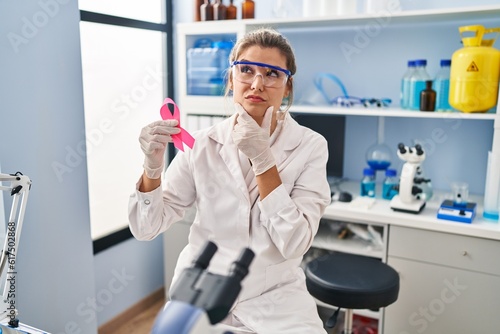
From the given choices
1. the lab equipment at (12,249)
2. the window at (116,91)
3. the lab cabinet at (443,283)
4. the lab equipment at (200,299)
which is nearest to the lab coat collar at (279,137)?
the lab equipment at (12,249)

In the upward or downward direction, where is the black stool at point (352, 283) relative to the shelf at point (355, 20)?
downward

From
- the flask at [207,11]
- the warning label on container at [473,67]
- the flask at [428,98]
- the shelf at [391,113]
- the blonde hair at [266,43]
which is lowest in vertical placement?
the shelf at [391,113]

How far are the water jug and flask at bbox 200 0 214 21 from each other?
4.23ft

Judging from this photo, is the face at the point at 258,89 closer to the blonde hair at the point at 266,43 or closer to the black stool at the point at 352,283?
the blonde hair at the point at 266,43

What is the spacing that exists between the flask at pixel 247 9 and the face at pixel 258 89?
4.20 feet

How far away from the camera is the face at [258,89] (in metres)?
1.33

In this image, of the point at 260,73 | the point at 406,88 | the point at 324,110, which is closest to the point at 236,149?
the point at 260,73

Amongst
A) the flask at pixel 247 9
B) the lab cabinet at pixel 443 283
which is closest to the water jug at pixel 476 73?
the lab cabinet at pixel 443 283

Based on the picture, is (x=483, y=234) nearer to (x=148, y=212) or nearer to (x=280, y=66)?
(x=280, y=66)

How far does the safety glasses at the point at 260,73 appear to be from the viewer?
1.34 m

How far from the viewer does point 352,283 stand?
1.68 meters

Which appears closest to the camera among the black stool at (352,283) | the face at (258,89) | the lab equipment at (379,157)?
the face at (258,89)

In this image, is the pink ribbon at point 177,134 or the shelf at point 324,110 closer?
the pink ribbon at point 177,134

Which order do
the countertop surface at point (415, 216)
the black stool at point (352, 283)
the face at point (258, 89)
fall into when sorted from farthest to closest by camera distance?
1. the countertop surface at point (415, 216)
2. the black stool at point (352, 283)
3. the face at point (258, 89)
